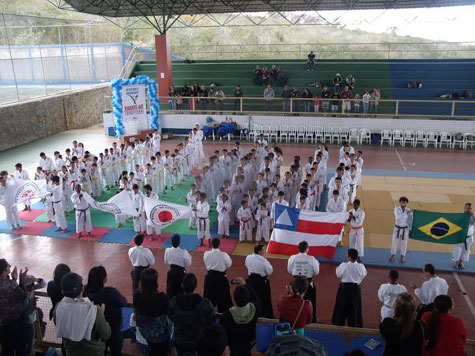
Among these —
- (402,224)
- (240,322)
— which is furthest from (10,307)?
(402,224)

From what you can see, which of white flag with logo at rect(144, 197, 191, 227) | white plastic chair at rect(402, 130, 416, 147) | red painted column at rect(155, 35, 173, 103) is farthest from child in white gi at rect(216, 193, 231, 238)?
red painted column at rect(155, 35, 173, 103)

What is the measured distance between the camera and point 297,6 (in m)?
28.4

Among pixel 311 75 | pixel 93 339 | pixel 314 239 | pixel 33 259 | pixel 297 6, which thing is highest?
pixel 297 6

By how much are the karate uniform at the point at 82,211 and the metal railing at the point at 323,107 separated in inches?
556

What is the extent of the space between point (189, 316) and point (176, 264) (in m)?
2.57

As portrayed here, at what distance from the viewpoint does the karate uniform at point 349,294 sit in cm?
680

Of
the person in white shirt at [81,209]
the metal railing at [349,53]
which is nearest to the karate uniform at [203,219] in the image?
the person in white shirt at [81,209]

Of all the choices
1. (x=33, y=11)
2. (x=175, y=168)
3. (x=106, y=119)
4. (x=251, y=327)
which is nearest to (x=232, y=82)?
(x=106, y=119)

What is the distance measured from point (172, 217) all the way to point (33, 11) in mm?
44752

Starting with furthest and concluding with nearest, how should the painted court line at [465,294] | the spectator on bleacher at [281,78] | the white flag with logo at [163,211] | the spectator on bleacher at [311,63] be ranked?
the spectator on bleacher at [311,63]
the spectator on bleacher at [281,78]
the white flag with logo at [163,211]
the painted court line at [465,294]

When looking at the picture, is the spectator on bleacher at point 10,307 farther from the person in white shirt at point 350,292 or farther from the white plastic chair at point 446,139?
the white plastic chair at point 446,139

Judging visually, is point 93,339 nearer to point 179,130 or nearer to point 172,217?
point 172,217

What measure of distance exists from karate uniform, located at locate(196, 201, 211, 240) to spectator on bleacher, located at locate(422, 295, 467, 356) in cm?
650

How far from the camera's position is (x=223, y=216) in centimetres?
1115
